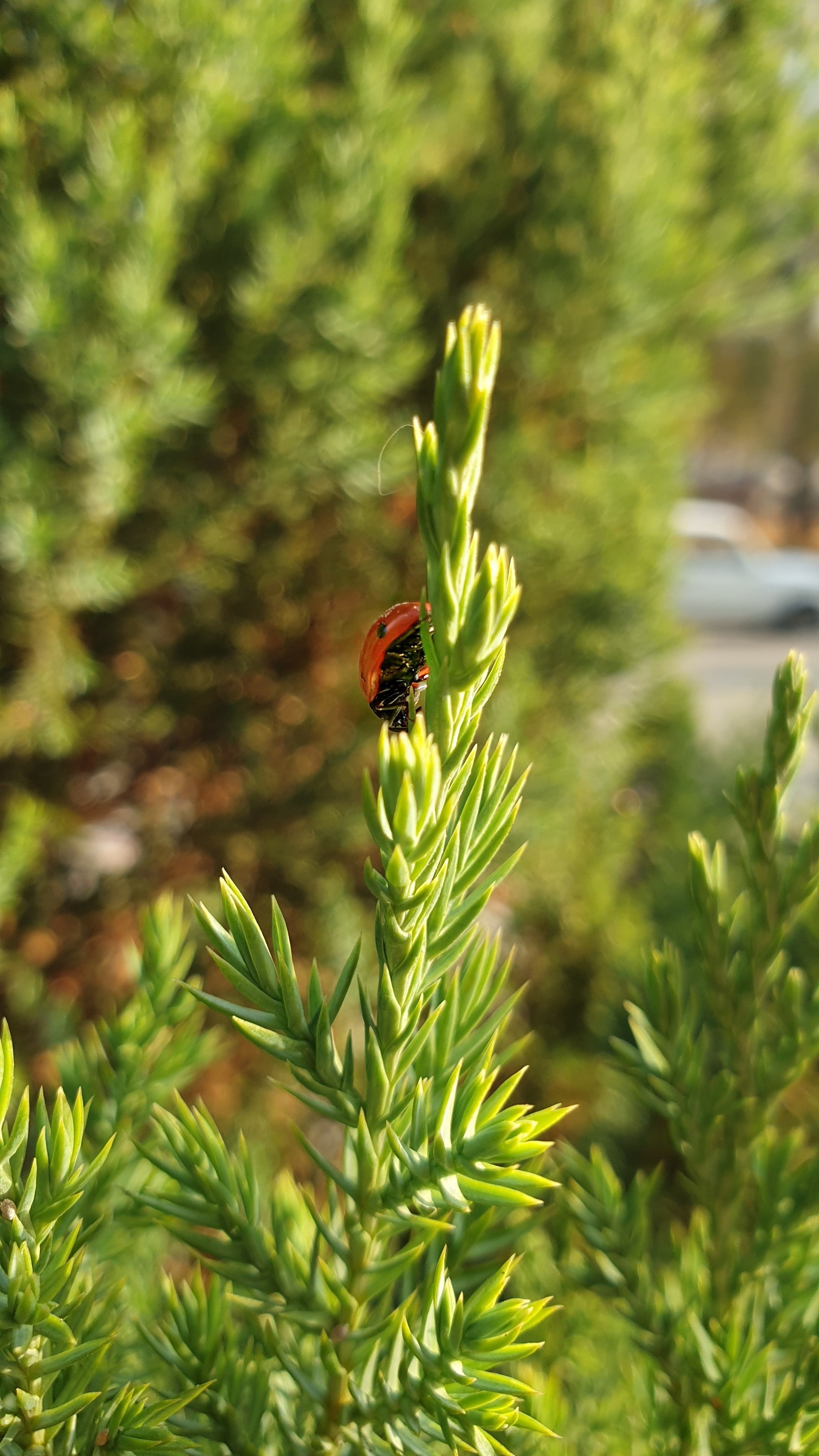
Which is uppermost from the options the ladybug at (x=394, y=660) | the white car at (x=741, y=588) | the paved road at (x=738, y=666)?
the white car at (x=741, y=588)

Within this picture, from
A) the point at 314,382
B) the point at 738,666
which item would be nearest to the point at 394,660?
the point at 314,382

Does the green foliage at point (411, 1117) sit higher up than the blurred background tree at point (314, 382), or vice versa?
the blurred background tree at point (314, 382)

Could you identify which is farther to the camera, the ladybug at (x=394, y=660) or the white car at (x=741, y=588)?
the white car at (x=741, y=588)

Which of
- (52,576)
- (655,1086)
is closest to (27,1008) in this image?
(52,576)

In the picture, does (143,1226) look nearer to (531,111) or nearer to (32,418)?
(32,418)

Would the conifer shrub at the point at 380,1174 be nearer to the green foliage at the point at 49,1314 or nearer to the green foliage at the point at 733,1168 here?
the green foliage at the point at 49,1314

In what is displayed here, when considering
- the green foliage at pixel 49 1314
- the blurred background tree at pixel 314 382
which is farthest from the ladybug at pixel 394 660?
the blurred background tree at pixel 314 382

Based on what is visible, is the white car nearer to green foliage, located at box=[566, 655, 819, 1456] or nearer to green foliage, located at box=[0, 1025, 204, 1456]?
green foliage, located at box=[566, 655, 819, 1456]
